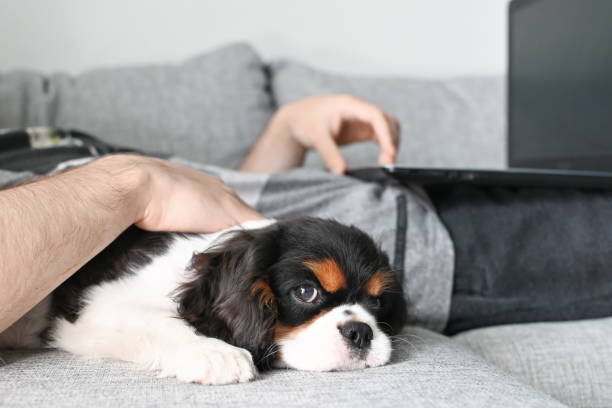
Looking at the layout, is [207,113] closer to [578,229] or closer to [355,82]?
[355,82]

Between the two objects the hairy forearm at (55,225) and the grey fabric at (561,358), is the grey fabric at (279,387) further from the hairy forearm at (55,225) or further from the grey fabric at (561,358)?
the grey fabric at (561,358)

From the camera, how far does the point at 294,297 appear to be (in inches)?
42.1

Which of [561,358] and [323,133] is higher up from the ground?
[323,133]

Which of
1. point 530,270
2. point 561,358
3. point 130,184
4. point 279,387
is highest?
point 130,184

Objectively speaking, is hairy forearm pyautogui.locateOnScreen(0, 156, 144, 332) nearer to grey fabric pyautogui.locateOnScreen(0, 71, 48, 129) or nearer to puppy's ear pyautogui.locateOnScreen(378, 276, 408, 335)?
puppy's ear pyautogui.locateOnScreen(378, 276, 408, 335)

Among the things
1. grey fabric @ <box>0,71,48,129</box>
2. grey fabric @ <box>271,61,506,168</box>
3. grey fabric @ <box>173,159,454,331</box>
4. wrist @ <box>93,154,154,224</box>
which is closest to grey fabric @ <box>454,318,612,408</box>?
grey fabric @ <box>173,159,454,331</box>

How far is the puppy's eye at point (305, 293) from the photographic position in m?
1.07

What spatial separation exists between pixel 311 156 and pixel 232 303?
1550 millimetres

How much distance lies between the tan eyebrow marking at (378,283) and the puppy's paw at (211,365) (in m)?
0.28

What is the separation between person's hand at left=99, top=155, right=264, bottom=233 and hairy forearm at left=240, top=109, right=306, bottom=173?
2.82 ft

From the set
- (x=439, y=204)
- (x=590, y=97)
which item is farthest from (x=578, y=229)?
(x=590, y=97)

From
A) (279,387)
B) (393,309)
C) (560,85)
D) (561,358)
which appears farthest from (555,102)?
(279,387)

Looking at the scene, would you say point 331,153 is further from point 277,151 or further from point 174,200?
point 174,200

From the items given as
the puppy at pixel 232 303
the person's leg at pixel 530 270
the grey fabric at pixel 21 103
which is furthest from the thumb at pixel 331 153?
the grey fabric at pixel 21 103
